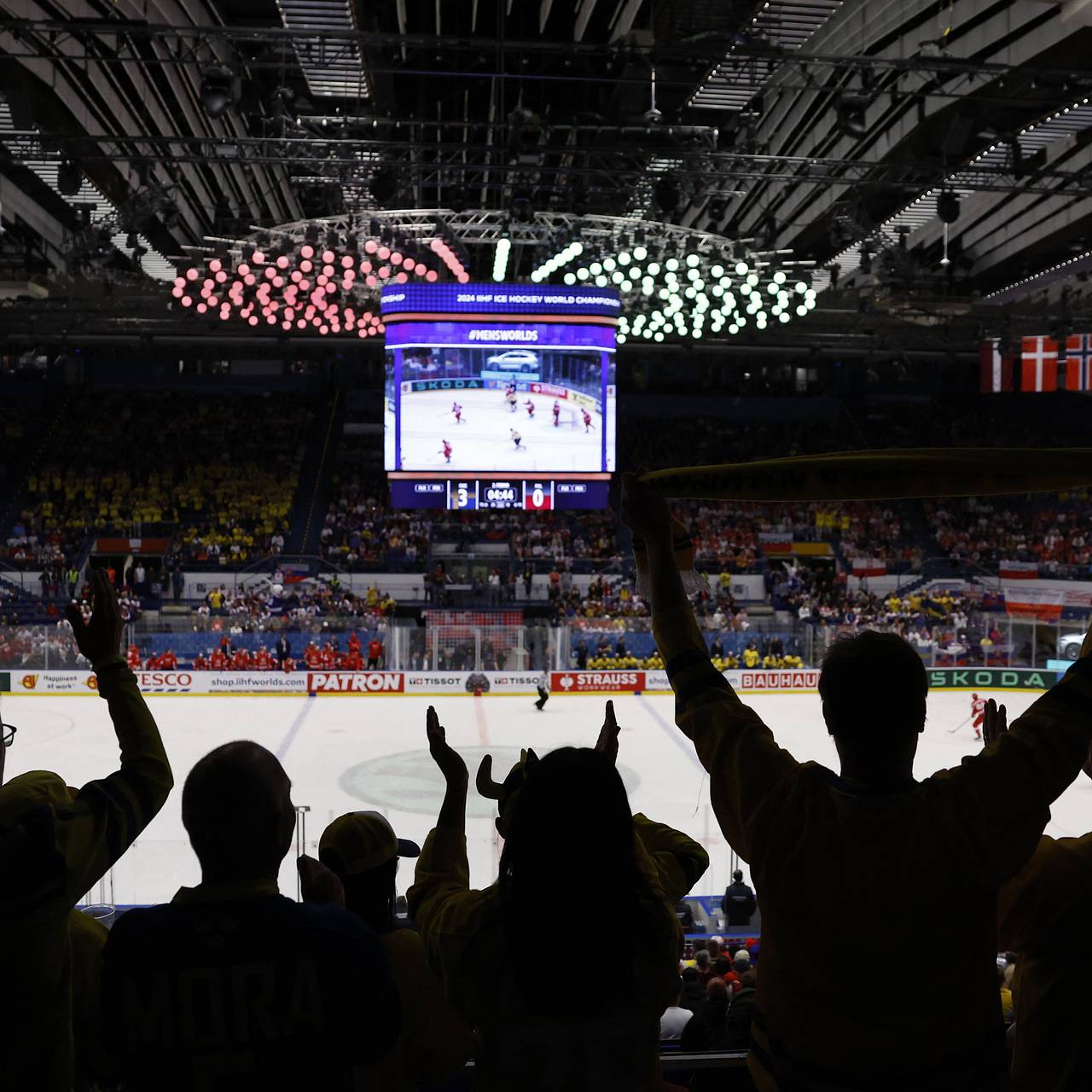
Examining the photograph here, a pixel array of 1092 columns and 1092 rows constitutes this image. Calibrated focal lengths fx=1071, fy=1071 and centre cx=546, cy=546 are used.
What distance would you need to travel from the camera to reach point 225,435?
3650cm

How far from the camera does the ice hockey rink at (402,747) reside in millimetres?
10961

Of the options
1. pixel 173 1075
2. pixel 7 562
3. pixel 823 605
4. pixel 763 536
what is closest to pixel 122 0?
pixel 173 1075

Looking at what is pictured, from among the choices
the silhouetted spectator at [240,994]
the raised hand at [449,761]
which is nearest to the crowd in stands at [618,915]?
the silhouetted spectator at [240,994]

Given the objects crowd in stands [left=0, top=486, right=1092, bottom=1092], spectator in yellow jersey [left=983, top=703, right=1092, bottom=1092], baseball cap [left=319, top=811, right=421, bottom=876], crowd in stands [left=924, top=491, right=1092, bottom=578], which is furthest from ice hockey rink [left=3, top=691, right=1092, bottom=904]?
crowd in stands [left=924, top=491, right=1092, bottom=578]

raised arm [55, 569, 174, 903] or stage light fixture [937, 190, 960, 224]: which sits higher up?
stage light fixture [937, 190, 960, 224]

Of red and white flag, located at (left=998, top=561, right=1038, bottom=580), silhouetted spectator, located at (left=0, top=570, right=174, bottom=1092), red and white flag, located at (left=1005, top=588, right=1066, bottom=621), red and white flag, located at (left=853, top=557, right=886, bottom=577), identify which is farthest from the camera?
red and white flag, located at (left=853, top=557, right=886, bottom=577)

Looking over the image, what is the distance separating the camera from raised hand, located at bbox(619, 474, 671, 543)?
215cm

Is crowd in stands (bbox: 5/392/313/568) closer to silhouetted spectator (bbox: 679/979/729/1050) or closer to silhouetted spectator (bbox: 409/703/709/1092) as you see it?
→ silhouetted spectator (bbox: 679/979/729/1050)

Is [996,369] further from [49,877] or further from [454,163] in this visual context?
[49,877]

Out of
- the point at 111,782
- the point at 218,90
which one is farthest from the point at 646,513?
the point at 218,90

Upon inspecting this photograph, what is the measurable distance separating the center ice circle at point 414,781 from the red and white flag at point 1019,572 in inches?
580

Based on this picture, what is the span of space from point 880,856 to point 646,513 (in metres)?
0.77

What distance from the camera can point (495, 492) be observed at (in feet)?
64.1

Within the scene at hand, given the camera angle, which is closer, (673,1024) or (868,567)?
(673,1024)
